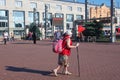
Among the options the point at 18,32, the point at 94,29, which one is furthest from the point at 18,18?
the point at 94,29

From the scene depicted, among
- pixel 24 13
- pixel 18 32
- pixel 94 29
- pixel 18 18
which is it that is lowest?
pixel 18 32

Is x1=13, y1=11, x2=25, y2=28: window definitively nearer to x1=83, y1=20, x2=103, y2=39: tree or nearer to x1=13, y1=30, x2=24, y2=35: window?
x1=13, y1=30, x2=24, y2=35: window

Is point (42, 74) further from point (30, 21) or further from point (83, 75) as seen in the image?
point (30, 21)

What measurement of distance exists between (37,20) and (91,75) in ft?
265

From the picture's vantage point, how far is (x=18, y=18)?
282 feet

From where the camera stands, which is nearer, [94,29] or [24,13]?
[94,29]

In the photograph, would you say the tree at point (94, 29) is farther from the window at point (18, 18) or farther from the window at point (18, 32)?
A: the window at point (18, 18)

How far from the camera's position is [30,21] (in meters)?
88.9

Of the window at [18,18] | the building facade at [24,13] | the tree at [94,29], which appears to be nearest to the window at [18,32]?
the building facade at [24,13]

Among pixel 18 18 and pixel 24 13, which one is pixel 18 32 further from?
pixel 24 13

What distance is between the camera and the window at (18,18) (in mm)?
85438

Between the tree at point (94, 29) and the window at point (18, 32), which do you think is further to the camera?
the window at point (18, 32)

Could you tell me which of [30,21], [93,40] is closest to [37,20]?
[30,21]

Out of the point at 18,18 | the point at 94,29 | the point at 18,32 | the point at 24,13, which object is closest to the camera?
the point at 94,29
